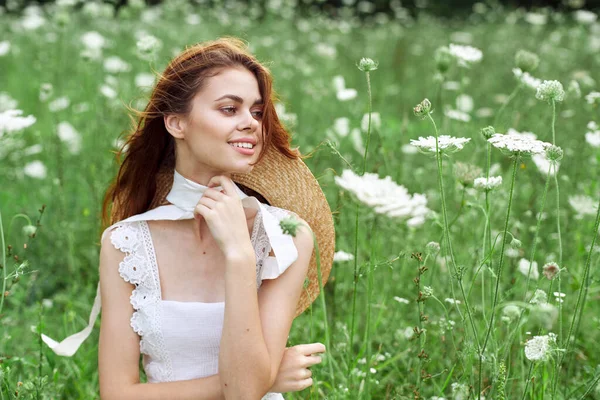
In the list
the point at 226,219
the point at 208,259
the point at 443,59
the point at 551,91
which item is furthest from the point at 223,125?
the point at 443,59

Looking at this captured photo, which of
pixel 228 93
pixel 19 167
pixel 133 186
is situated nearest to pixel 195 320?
pixel 133 186

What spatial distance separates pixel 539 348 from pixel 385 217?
43 centimetres

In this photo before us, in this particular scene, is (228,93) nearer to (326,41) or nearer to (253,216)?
(253,216)

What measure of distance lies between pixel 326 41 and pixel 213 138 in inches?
203

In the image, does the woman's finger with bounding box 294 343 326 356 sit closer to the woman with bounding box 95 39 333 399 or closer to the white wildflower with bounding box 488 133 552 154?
the woman with bounding box 95 39 333 399

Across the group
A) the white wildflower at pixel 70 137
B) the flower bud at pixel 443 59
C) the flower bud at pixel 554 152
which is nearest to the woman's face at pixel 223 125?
the flower bud at pixel 554 152

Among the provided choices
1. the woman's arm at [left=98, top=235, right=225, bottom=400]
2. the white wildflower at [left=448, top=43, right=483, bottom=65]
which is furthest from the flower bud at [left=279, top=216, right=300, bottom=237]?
the white wildflower at [left=448, top=43, right=483, bottom=65]

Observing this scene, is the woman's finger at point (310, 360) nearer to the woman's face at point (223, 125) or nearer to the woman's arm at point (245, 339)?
the woman's arm at point (245, 339)

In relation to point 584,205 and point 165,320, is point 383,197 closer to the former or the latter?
point 165,320

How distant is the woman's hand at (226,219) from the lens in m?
1.46

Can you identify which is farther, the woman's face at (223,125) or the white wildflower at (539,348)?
the woman's face at (223,125)

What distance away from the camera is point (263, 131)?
162 centimetres

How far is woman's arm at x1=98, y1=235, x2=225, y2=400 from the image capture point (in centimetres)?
154

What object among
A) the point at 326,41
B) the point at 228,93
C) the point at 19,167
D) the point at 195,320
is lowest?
the point at 326,41
